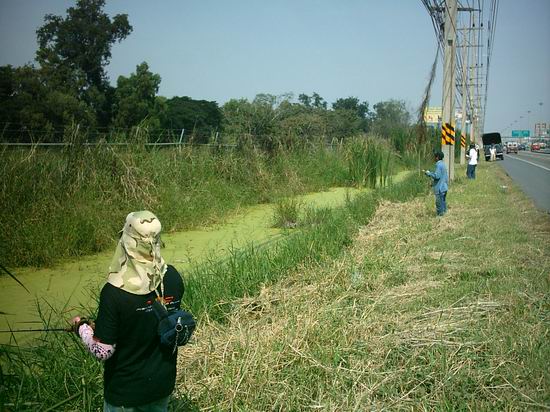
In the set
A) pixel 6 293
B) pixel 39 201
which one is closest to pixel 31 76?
pixel 39 201

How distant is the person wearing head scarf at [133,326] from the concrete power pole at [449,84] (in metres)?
16.9

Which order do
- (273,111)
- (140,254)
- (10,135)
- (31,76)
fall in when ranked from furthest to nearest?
(273,111), (31,76), (10,135), (140,254)

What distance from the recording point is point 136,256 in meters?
2.42

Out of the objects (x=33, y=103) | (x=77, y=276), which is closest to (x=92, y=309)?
(x=77, y=276)

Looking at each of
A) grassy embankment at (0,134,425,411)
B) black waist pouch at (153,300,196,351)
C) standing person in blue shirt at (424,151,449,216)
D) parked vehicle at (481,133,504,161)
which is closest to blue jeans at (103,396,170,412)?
black waist pouch at (153,300,196,351)

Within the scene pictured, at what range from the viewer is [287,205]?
1091cm

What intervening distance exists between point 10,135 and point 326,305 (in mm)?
8246

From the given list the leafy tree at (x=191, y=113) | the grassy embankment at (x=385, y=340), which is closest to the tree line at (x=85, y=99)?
the grassy embankment at (x=385, y=340)

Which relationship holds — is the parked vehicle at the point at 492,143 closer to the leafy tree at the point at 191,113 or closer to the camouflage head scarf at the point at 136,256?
the leafy tree at the point at 191,113

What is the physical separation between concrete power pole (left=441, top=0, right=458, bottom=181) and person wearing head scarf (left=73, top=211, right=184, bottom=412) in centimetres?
1693

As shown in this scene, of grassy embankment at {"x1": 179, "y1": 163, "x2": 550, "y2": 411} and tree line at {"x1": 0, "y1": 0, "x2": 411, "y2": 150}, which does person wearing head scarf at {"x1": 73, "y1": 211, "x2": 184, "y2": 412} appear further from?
tree line at {"x1": 0, "y1": 0, "x2": 411, "y2": 150}

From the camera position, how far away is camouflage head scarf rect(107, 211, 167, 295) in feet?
7.88

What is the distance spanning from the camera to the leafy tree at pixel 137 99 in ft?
67.2

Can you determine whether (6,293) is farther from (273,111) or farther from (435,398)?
(273,111)
